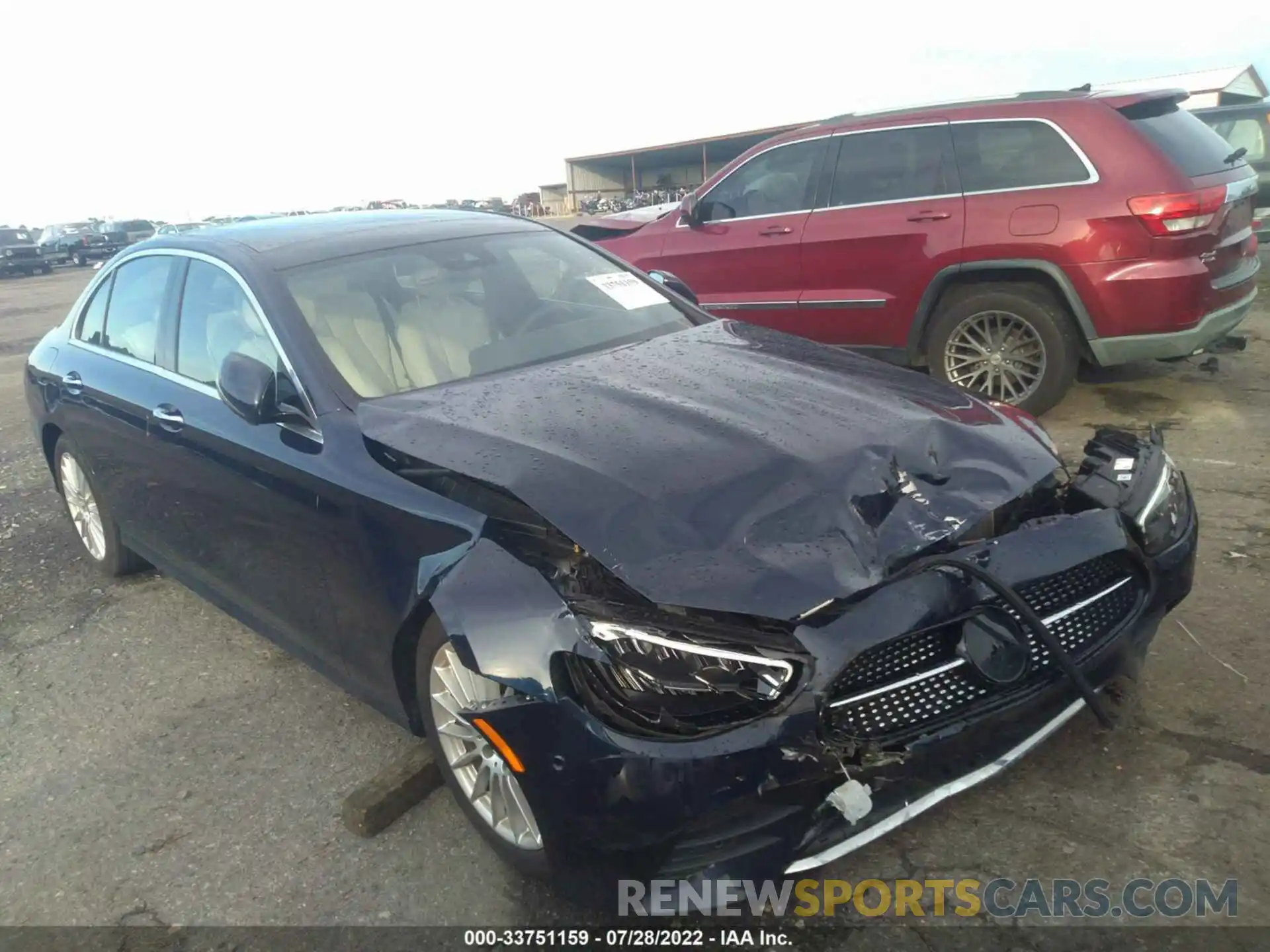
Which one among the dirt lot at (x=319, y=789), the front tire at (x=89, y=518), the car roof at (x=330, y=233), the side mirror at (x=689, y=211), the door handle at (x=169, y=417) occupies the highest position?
the car roof at (x=330, y=233)

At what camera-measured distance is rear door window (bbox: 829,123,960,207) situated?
18.7 ft

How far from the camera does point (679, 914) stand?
2018 mm

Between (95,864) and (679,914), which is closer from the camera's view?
(679,914)

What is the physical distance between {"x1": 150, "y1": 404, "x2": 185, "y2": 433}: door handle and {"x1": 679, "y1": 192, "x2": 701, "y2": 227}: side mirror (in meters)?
4.16

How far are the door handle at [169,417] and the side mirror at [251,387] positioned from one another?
0.61 meters

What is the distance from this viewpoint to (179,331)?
356 centimetres

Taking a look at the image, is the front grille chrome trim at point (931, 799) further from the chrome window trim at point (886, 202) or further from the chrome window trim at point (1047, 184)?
the chrome window trim at point (886, 202)

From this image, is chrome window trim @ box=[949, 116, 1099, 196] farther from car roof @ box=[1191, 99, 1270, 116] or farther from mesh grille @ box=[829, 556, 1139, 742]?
car roof @ box=[1191, 99, 1270, 116]

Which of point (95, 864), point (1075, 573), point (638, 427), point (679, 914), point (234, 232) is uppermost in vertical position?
point (234, 232)

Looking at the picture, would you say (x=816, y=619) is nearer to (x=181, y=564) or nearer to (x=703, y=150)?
(x=181, y=564)

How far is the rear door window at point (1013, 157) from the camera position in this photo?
17.3 ft

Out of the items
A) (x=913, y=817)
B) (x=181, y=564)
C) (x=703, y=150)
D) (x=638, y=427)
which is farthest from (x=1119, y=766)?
(x=703, y=150)

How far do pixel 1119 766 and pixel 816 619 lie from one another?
1.20m

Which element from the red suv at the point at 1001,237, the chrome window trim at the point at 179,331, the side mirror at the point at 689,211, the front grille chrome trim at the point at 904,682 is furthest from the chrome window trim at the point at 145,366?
the side mirror at the point at 689,211
